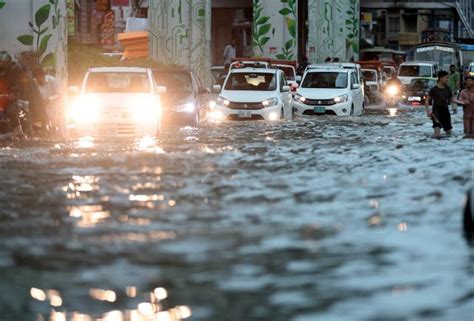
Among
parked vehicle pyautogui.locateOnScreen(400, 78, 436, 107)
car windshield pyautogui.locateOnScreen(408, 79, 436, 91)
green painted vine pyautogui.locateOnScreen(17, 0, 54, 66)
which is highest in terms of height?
green painted vine pyautogui.locateOnScreen(17, 0, 54, 66)

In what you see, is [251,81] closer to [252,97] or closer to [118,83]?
[252,97]

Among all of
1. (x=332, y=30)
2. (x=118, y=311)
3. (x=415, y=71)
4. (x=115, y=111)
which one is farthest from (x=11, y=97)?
(x=332, y=30)

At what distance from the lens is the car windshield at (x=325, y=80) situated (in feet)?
122

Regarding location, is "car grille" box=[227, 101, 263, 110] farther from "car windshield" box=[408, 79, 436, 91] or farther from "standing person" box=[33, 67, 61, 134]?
"car windshield" box=[408, 79, 436, 91]

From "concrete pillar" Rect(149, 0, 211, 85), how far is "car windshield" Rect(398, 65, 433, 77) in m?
9.58

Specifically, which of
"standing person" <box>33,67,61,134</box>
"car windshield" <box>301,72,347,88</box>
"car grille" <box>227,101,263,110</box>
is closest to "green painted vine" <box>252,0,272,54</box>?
"car windshield" <box>301,72,347,88</box>

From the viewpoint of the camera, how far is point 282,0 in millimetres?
66438

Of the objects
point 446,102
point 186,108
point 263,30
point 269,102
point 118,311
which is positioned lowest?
point 269,102

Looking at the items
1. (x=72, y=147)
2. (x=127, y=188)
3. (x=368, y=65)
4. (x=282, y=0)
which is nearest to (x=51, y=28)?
(x=72, y=147)

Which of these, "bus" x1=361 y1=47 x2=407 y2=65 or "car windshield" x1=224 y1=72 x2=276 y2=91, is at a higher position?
"car windshield" x1=224 y1=72 x2=276 y2=91

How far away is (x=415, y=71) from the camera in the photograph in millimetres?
58844

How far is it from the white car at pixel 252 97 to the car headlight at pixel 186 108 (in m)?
2.18

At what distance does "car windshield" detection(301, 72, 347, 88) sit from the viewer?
3725 centimetres

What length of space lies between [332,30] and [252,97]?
41921 millimetres
